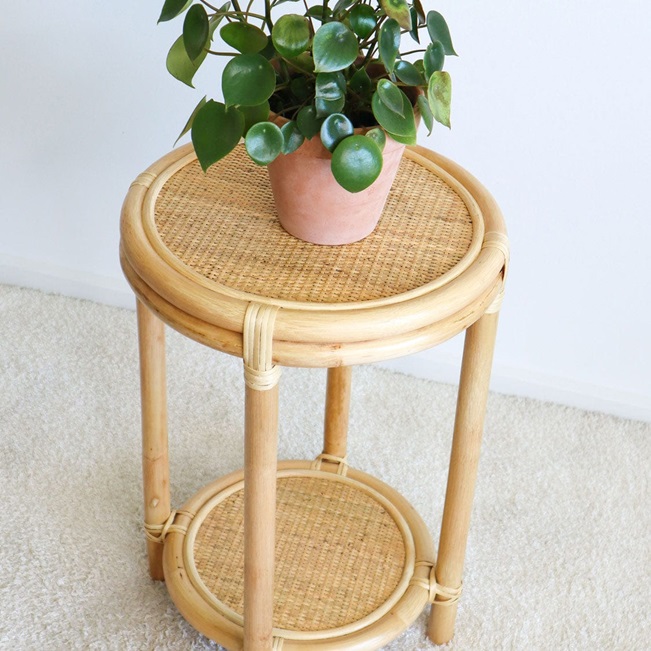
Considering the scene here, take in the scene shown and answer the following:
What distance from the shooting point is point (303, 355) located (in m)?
0.84

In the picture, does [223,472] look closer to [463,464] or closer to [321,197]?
[463,464]

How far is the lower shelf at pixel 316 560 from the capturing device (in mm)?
1112

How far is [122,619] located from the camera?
1.21m

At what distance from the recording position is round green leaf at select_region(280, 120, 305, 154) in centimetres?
85

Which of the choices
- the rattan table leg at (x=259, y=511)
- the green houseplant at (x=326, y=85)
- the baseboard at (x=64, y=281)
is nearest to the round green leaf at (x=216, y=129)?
the green houseplant at (x=326, y=85)

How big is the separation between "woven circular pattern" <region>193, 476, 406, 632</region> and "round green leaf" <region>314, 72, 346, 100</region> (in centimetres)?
62

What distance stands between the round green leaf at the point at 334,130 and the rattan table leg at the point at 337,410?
0.47 meters

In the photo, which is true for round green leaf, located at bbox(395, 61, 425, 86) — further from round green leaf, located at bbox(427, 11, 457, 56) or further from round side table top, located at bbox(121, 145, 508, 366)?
round side table top, located at bbox(121, 145, 508, 366)

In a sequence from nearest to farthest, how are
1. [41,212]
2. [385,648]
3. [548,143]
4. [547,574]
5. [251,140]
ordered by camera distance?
1. [251,140]
2. [385,648]
3. [547,574]
4. [548,143]
5. [41,212]

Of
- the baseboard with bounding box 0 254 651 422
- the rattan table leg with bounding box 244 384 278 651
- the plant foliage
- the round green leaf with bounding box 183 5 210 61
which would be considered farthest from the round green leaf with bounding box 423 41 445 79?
the baseboard with bounding box 0 254 651 422

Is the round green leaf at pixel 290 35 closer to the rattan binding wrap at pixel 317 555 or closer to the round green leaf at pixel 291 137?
the round green leaf at pixel 291 137

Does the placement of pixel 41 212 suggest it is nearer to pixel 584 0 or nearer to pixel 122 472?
pixel 122 472

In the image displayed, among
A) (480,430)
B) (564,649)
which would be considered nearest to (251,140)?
(480,430)

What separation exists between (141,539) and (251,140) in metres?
0.71
